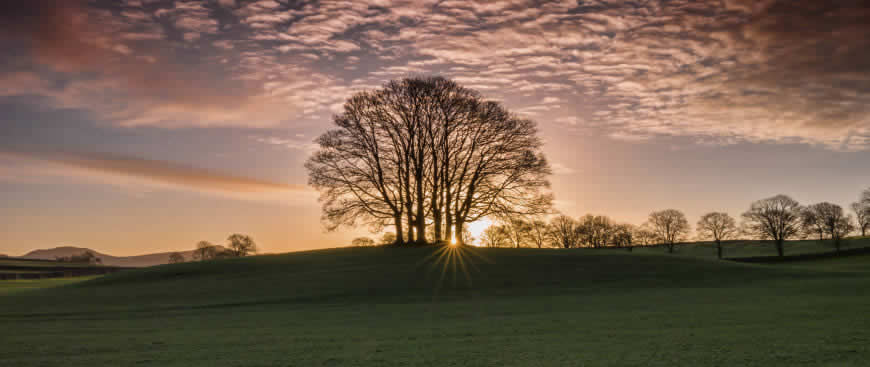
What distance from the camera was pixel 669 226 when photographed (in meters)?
112

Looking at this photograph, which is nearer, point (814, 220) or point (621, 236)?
point (814, 220)

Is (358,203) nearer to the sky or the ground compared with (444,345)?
→ nearer to the sky

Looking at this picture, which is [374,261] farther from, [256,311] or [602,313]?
[602,313]

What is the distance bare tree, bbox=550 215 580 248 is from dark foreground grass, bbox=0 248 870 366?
2508 inches

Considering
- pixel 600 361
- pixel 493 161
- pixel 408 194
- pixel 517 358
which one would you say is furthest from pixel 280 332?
pixel 493 161

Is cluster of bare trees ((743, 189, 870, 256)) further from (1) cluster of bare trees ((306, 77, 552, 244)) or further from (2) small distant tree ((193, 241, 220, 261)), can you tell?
(2) small distant tree ((193, 241, 220, 261))

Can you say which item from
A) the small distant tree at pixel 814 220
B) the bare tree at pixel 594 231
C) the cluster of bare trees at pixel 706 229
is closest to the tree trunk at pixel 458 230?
the cluster of bare trees at pixel 706 229

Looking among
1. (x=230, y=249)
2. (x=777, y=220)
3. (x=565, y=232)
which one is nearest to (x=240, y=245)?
(x=230, y=249)

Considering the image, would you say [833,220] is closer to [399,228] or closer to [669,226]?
[669,226]

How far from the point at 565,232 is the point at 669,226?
26.6 meters

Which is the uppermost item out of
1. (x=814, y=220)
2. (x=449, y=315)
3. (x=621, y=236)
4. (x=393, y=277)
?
(x=814, y=220)

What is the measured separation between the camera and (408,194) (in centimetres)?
4050

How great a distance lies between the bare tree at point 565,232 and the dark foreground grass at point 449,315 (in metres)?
63.7

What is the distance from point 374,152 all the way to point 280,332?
28.6m
